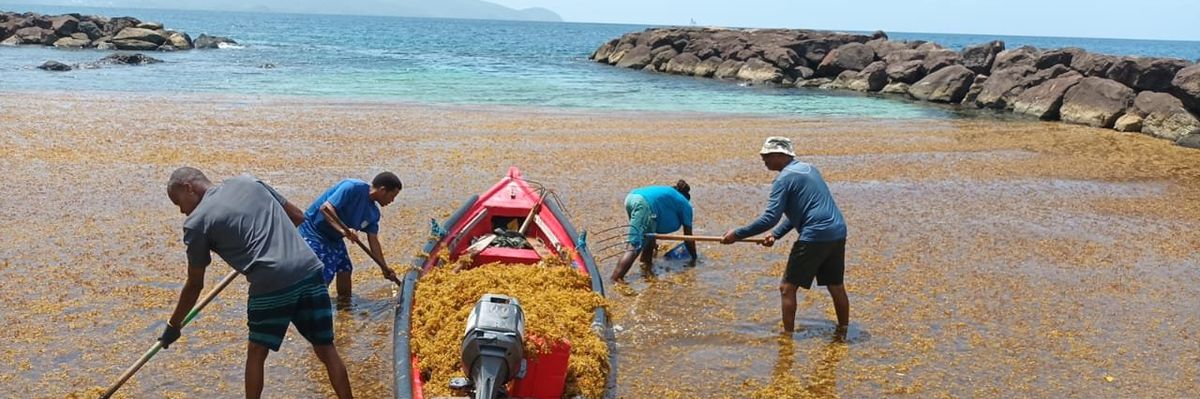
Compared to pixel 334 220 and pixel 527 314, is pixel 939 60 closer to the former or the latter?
pixel 334 220

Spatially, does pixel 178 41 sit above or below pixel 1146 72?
below

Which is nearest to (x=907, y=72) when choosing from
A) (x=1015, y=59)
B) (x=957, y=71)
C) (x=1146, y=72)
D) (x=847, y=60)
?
(x=957, y=71)

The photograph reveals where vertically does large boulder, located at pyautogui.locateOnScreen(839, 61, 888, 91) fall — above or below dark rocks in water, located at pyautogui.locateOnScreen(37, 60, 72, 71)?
above

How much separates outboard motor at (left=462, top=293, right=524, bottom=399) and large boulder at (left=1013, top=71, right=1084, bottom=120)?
85.2ft

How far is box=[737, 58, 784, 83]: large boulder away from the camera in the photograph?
41156mm

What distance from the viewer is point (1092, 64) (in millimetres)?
31766

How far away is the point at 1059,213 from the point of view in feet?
43.5

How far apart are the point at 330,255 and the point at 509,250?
65.9 inches

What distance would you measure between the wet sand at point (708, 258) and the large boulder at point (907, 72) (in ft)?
55.3

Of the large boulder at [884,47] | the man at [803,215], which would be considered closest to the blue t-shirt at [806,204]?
the man at [803,215]

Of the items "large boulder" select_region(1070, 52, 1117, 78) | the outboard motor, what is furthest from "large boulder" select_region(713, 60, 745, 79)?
the outboard motor

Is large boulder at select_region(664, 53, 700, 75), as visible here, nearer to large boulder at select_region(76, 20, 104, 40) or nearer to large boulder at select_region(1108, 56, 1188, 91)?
large boulder at select_region(1108, 56, 1188, 91)

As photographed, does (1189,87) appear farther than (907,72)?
No

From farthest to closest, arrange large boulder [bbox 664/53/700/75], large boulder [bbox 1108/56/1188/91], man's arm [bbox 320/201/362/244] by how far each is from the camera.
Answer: large boulder [bbox 664/53/700/75], large boulder [bbox 1108/56/1188/91], man's arm [bbox 320/201/362/244]
